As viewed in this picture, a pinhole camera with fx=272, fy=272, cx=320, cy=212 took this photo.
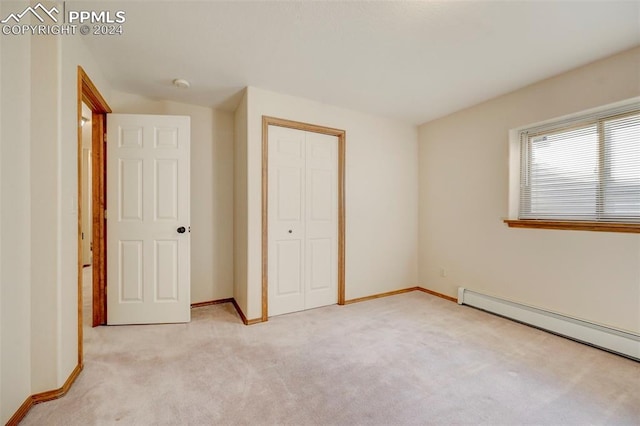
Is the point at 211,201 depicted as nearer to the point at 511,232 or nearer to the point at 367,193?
the point at 367,193

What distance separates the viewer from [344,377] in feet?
Answer: 6.15

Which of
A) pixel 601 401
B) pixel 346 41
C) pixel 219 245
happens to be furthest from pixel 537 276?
pixel 219 245

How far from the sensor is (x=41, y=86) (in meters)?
1.63

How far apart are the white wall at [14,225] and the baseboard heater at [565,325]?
3.91 meters

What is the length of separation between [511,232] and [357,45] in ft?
8.17

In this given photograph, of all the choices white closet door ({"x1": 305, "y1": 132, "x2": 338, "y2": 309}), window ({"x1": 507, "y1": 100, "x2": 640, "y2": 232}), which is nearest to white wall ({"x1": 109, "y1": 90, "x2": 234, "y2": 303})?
white closet door ({"x1": 305, "y1": 132, "x2": 338, "y2": 309})

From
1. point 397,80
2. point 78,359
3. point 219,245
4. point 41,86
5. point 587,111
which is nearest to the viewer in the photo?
point 41,86

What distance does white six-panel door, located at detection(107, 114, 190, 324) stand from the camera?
2.73 metres

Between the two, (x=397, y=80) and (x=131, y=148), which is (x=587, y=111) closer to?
(x=397, y=80)

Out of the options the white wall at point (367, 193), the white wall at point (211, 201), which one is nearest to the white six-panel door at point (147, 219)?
the white wall at point (211, 201)

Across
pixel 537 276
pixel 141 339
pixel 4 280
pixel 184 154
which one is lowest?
pixel 141 339

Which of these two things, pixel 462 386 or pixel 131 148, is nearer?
pixel 462 386

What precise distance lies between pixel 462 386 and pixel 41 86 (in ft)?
10.6

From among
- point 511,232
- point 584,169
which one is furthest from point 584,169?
point 511,232
